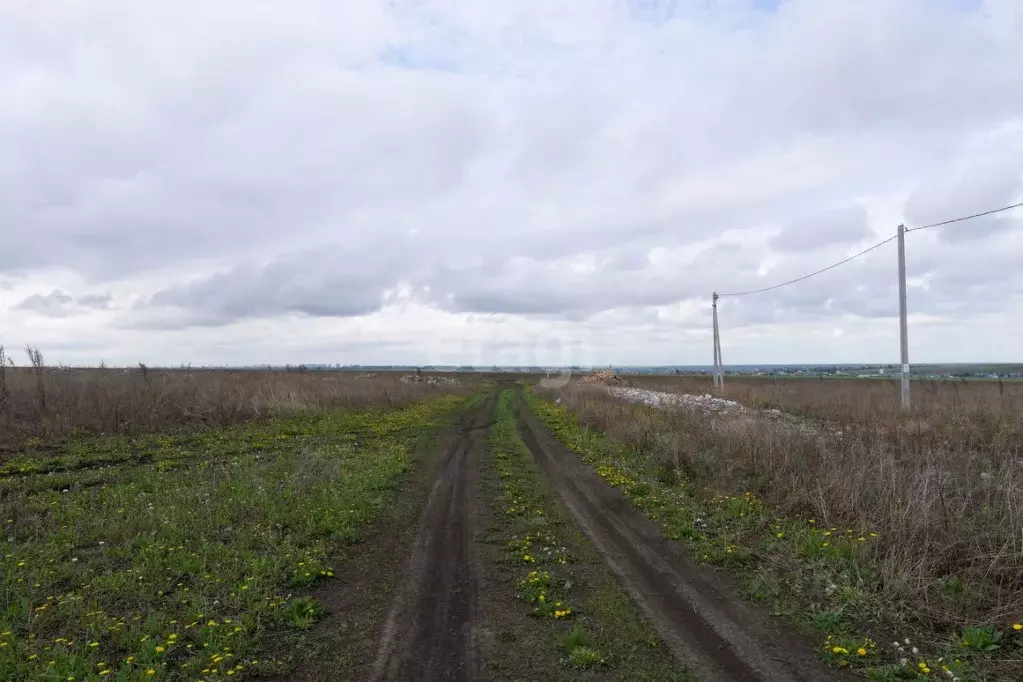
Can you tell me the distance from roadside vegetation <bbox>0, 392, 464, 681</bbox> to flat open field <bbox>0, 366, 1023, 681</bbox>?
0.12 ft

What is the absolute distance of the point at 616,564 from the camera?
739 cm

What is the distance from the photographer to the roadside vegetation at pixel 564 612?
4.89 metres

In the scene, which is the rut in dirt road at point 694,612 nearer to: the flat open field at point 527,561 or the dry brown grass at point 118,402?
the flat open field at point 527,561

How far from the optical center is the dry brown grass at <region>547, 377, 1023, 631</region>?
235 inches

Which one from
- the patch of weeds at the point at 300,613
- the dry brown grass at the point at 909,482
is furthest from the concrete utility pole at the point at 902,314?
the patch of weeds at the point at 300,613

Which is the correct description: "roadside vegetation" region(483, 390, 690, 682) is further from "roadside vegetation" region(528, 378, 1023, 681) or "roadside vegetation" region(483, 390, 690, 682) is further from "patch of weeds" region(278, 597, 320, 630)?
A: "patch of weeds" region(278, 597, 320, 630)

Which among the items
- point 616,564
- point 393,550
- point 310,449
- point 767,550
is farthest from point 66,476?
point 767,550

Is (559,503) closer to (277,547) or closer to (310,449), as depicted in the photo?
(277,547)

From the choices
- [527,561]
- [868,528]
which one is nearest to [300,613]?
[527,561]

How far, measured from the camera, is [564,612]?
5.89m

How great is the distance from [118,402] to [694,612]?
1837 cm

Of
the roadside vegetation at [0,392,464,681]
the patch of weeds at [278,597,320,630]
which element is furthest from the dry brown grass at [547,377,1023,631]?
the roadside vegetation at [0,392,464,681]

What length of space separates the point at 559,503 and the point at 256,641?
244 inches

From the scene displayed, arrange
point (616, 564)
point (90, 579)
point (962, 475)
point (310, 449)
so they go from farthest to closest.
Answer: point (310, 449) < point (962, 475) < point (616, 564) < point (90, 579)
